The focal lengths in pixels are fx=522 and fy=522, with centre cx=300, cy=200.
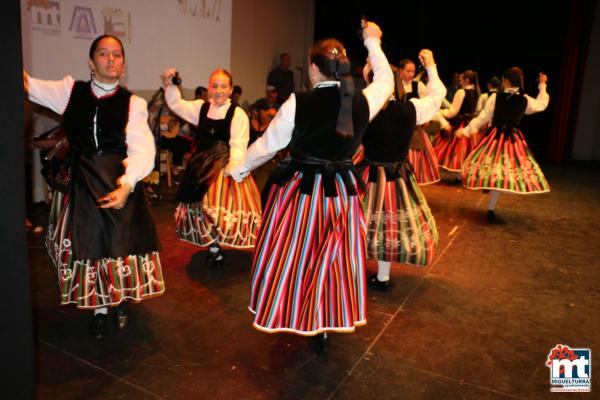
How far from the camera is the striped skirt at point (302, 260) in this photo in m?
2.40

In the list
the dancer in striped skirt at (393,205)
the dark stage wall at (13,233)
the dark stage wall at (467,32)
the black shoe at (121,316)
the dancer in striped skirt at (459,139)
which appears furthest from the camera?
the dark stage wall at (467,32)

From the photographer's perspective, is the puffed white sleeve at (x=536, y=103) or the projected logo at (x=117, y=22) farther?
the projected logo at (x=117, y=22)

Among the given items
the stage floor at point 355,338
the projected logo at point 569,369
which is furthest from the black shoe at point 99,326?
the projected logo at point 569,369

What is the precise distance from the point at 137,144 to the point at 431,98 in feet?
5.51

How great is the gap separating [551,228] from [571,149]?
19.2ft

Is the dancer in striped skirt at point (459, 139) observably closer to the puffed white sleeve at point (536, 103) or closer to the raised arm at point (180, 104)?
the puffed white sleeve at point (536, 103)

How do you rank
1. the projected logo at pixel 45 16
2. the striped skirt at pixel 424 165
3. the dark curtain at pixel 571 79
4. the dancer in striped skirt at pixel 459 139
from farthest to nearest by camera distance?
the dark curtain at pixel 571 79 < the dancer in striped skirt at pixel 459 139 < the striped skirt at pixel 424 165 < the projected logo at pixel 45 16

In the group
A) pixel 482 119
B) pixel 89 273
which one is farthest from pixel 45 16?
pixel 482 119

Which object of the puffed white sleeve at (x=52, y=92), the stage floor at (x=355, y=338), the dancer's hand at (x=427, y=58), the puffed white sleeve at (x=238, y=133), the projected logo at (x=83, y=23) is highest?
the projected logo at (x=83, y=23)

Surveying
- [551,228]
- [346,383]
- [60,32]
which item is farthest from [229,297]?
[551,228]

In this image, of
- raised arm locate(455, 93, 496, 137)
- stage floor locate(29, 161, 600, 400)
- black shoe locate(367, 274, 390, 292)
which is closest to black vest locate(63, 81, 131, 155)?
stage floor locate(29, 161, 600, 400)

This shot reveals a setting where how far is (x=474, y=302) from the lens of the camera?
339 cm

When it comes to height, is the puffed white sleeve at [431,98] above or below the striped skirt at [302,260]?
above

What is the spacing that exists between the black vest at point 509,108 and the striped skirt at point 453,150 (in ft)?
6.05
